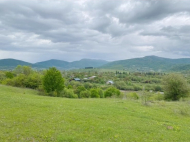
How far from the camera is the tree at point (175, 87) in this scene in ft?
155

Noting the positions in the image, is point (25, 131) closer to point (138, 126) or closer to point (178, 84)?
point (138, 126)

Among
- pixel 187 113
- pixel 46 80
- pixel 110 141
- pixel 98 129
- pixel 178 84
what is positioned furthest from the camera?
pixel 178 84

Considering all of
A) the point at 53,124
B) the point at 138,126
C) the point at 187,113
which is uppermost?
the point at 53,124

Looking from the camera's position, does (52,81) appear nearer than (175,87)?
Yes

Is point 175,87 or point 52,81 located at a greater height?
point 52,81

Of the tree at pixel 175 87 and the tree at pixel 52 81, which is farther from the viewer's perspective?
the tree at pixel 175 87

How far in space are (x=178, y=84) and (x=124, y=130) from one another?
43553 mm

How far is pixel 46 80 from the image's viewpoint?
4444 cm

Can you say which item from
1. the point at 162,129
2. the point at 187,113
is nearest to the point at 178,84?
the point at 187,113

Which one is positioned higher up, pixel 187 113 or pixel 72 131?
pixel 72 131

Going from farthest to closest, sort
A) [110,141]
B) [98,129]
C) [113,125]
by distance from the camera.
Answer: [113,125] → [98,129] → [110,141]

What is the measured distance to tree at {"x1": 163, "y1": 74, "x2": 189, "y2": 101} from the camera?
47331mm

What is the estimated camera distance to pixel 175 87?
157 ft

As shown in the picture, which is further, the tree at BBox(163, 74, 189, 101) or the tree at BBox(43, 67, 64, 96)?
the tree at BBox(163, 74, 189, 101)
